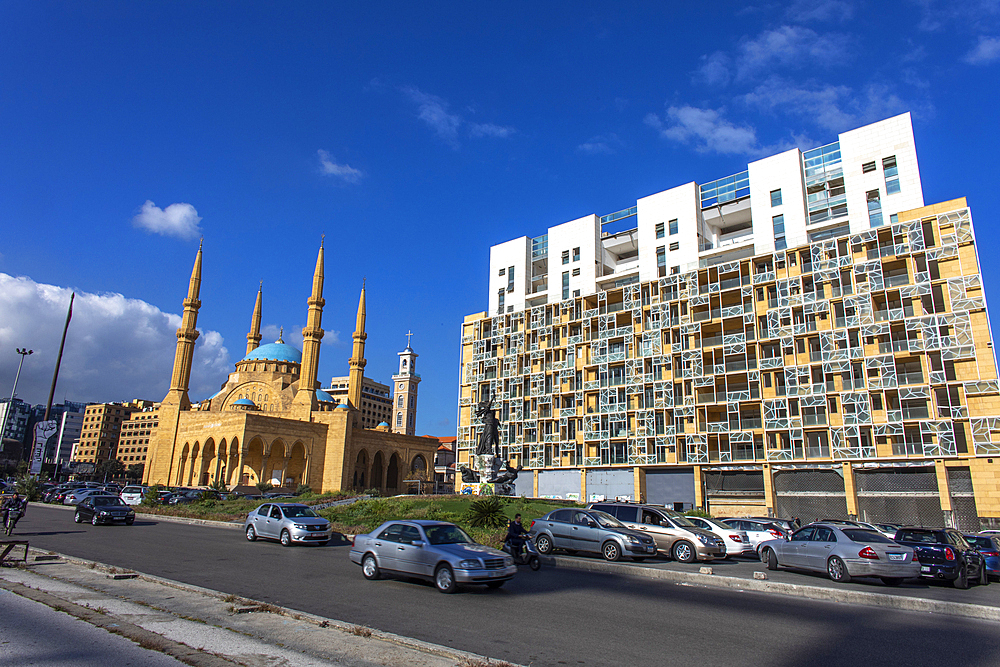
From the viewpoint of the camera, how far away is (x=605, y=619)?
30.8 feet

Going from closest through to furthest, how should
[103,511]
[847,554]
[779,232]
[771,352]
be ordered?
[847,554] → [103,511] → [771,352] → [779,232]

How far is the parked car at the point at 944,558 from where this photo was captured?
46.5 feet

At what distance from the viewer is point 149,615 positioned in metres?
8.34

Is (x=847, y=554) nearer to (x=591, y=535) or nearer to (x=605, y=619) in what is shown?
(x=591, y=535)

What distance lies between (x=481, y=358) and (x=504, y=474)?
23808 millimetres

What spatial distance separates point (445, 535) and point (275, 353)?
71.7 metres

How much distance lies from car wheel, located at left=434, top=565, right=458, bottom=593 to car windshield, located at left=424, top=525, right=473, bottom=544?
0.67 metres

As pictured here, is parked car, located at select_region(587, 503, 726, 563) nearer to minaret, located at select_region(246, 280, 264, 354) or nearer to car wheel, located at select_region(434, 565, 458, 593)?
car wheel, located at select_region(434, 565, 458, 593)

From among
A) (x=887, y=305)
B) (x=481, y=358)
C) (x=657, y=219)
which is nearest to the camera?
(x=887, y=305)

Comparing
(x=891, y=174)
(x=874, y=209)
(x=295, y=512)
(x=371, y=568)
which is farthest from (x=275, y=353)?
(x=371, y=568)

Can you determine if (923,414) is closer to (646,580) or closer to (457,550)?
(646,580)

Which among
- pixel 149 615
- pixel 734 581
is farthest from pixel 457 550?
pixel 734 581

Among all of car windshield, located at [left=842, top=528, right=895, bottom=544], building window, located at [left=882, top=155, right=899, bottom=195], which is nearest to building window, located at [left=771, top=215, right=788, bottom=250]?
building window, located at [left=882, top=155, right=899, bottom=195]

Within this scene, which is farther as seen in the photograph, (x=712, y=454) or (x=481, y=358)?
(x=481, y=358)
